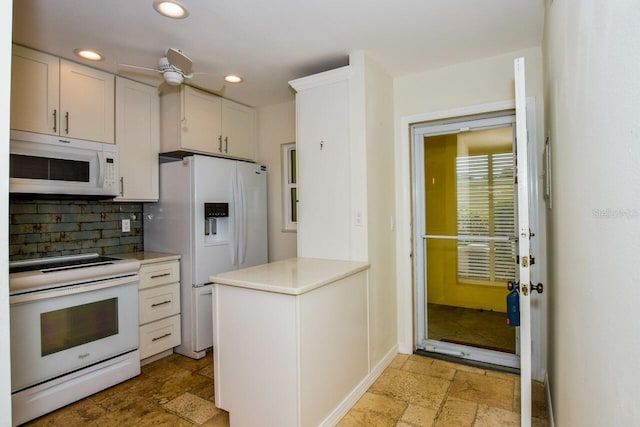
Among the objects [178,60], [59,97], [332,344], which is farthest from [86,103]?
[332,344]

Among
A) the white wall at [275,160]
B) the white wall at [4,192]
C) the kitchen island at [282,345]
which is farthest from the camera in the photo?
the white wall at [275,160]

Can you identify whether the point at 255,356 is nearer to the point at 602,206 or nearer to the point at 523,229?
the point at 523,229

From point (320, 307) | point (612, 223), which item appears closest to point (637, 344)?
point (612, 223)

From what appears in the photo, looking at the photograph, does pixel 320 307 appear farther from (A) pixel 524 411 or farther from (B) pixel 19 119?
(B) pixel 19 119

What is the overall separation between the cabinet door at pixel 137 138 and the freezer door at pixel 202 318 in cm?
101

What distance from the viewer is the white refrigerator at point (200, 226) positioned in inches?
124

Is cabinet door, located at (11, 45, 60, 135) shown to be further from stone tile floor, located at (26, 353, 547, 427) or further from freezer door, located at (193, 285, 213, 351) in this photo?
stone tile floor, located at (26, 353, 547, 427)

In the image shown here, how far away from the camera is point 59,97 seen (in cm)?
266

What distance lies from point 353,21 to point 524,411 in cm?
245

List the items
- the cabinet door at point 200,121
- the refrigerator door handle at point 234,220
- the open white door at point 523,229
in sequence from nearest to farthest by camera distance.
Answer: the open white door at point 523,229
the cabinet door at point 200,121
the refrigerator door handle at point 234,220

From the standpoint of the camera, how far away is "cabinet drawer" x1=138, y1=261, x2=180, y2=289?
2977mm

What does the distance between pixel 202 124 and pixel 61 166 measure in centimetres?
126

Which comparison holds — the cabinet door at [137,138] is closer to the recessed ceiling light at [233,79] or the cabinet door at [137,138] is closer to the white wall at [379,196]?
the recessed ceiling light at [233,79]

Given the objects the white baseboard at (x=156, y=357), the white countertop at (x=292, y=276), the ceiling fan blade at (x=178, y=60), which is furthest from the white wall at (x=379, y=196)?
the white baseboard at (x=156, y=357)
